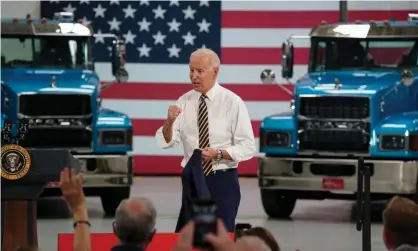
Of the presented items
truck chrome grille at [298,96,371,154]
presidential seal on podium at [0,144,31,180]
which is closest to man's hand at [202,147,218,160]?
presidential seal on podium at [0,144,31,180]

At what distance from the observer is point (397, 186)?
43.8 feet

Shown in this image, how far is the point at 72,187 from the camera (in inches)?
189

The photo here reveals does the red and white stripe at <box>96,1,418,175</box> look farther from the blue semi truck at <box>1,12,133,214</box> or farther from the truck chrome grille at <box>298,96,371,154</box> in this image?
the truck chrome grille at <box>298,96,371,154</box>

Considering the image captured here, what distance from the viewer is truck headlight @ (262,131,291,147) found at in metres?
14.0

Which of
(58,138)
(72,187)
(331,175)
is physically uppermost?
(72,187)

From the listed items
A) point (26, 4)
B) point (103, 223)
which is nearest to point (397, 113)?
point (103, 223)

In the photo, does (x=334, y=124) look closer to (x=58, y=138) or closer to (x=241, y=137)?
(x=58, y=138)

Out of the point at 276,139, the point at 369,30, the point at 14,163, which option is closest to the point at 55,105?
the point at 276,139

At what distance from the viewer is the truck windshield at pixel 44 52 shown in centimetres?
1483

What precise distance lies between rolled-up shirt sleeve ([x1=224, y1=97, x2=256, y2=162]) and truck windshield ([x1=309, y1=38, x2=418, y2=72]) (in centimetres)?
690

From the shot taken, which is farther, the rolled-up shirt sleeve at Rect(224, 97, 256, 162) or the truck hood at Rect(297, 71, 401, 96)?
the truck hood at Rect(297, 71, 401, 96)

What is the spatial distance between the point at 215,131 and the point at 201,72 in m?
0.40

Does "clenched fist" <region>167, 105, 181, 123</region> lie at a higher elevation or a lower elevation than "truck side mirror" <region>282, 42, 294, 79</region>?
higher

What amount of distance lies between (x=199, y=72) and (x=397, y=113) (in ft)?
21.6
